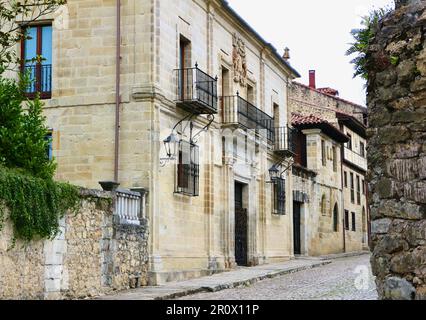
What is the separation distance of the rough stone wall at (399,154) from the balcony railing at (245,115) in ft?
47.0

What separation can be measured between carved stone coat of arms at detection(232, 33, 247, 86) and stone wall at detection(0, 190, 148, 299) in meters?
8.05

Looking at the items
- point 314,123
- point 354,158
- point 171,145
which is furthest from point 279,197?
point 354,158

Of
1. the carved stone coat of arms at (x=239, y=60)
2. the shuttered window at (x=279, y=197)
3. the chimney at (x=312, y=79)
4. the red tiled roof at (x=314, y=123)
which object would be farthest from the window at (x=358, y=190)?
the carved stone coat of arms at (x=239, y=60)

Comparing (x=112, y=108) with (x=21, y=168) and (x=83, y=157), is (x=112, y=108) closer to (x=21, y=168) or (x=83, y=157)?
(x=83, y=157)

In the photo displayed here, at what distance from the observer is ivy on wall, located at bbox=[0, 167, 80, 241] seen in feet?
36.7

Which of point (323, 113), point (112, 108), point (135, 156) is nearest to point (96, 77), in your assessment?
point (112, 108)

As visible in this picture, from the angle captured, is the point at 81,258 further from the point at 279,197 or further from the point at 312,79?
the point at 312,79

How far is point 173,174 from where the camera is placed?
17469 mm

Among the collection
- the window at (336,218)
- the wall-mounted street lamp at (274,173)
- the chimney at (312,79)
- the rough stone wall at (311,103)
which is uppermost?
the chimney at (312,79)

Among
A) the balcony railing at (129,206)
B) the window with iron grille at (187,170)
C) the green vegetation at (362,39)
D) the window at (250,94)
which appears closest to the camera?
the green vegetation at (362,39)

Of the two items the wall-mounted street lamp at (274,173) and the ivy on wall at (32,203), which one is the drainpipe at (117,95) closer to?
the ivy on wall at (32,203)

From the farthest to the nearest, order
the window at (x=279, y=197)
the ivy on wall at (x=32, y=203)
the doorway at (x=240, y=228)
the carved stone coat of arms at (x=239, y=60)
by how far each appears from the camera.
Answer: the window at (x=279, y=197), the carved stone coat of arms at (x=239, y=60), the doorway at (x=240, y=228), the ivy on wall at (x=32, y=203)

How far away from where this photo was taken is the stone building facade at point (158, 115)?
16.6 metres

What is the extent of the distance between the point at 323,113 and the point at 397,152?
32646mm
